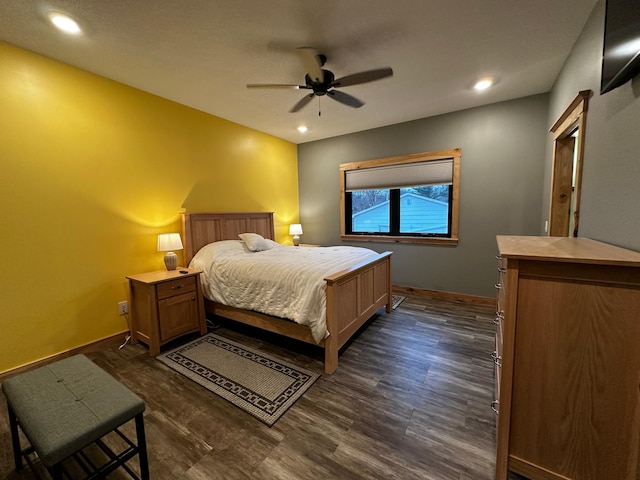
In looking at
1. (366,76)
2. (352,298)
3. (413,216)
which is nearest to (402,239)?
(413,216)

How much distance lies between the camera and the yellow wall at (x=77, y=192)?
85.1 inches

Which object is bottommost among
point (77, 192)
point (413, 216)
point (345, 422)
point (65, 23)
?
point (345, 422)

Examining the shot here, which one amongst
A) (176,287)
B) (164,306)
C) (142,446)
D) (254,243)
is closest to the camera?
(142,446)

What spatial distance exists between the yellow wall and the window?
8.42 ft

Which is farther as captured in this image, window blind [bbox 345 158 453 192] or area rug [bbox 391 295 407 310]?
window blind [bbox 345 158 453 192]

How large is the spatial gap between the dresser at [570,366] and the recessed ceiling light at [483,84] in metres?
2.45

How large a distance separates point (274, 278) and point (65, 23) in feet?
8.18

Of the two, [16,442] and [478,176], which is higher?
[478,176]

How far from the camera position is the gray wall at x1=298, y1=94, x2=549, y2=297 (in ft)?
10.8

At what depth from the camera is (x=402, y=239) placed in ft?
14.1

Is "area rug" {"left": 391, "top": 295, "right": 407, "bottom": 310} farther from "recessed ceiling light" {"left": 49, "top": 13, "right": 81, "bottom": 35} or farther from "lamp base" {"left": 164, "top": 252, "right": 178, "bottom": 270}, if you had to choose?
"recessed ceiling light" {"left": 49, "top": 13, "right": 81, "bottom": 35}

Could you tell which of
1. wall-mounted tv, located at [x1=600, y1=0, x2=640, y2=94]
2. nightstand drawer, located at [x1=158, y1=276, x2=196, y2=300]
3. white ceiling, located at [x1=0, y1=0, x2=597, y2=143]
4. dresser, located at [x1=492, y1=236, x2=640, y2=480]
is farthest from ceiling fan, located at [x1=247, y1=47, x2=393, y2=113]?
nightstand drawer, located at [x1=158, y1=276, x2=196, y2=300]

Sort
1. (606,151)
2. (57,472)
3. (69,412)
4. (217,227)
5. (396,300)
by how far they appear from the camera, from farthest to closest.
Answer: (396,300) < (217,227) < (606,151) < (69,412) < (57,472)

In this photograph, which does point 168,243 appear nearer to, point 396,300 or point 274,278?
point 274,278
